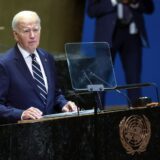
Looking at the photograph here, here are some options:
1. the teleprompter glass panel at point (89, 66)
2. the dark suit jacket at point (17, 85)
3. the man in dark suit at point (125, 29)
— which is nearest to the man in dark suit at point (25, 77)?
the dark suit jacket at point (17, 85)

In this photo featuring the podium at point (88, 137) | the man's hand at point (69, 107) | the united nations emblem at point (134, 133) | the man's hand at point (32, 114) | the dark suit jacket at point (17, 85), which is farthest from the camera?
the man's hand at point (69, 107)

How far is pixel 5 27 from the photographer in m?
7.77

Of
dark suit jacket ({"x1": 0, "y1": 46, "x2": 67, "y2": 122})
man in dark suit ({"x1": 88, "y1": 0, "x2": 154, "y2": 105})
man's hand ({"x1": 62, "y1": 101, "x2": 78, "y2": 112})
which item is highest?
man in dark suit ({"x1": 88, "y1": 0, "x2": 154, "y2": 105})

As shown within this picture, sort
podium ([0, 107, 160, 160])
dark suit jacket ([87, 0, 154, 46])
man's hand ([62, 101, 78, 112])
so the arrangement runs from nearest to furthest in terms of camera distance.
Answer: podium ([0, 107, 160, 160]) → man's hand ([62, 101, 78, 112]) → dark suit jacket ([87, 0, 154, 46])

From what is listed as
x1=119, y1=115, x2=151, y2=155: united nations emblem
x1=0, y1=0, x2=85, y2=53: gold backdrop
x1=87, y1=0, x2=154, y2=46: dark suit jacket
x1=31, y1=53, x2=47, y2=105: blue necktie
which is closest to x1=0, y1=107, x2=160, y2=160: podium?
x1=119, y1=115, x2=151, y2=155: united nations emblem

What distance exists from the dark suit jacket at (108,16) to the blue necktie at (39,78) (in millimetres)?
2622

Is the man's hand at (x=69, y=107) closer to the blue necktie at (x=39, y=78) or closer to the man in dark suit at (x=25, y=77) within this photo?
the man in dark suit at (x=25, y=77)

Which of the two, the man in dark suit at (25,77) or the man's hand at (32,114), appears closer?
the man's hand at (32,114)

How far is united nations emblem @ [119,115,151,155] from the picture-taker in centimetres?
502

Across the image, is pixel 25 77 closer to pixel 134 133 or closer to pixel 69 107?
pixel 69 107

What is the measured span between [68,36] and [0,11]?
3.23ft

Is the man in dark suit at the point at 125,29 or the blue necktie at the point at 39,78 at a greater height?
the man in dark suit at the point at 125,29

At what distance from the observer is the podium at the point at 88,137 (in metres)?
4.56

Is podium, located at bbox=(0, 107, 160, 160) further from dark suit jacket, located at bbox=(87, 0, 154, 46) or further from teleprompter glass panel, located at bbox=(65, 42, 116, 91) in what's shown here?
dark suit jacket, located at bbox=(87, 0, 154, 46)
